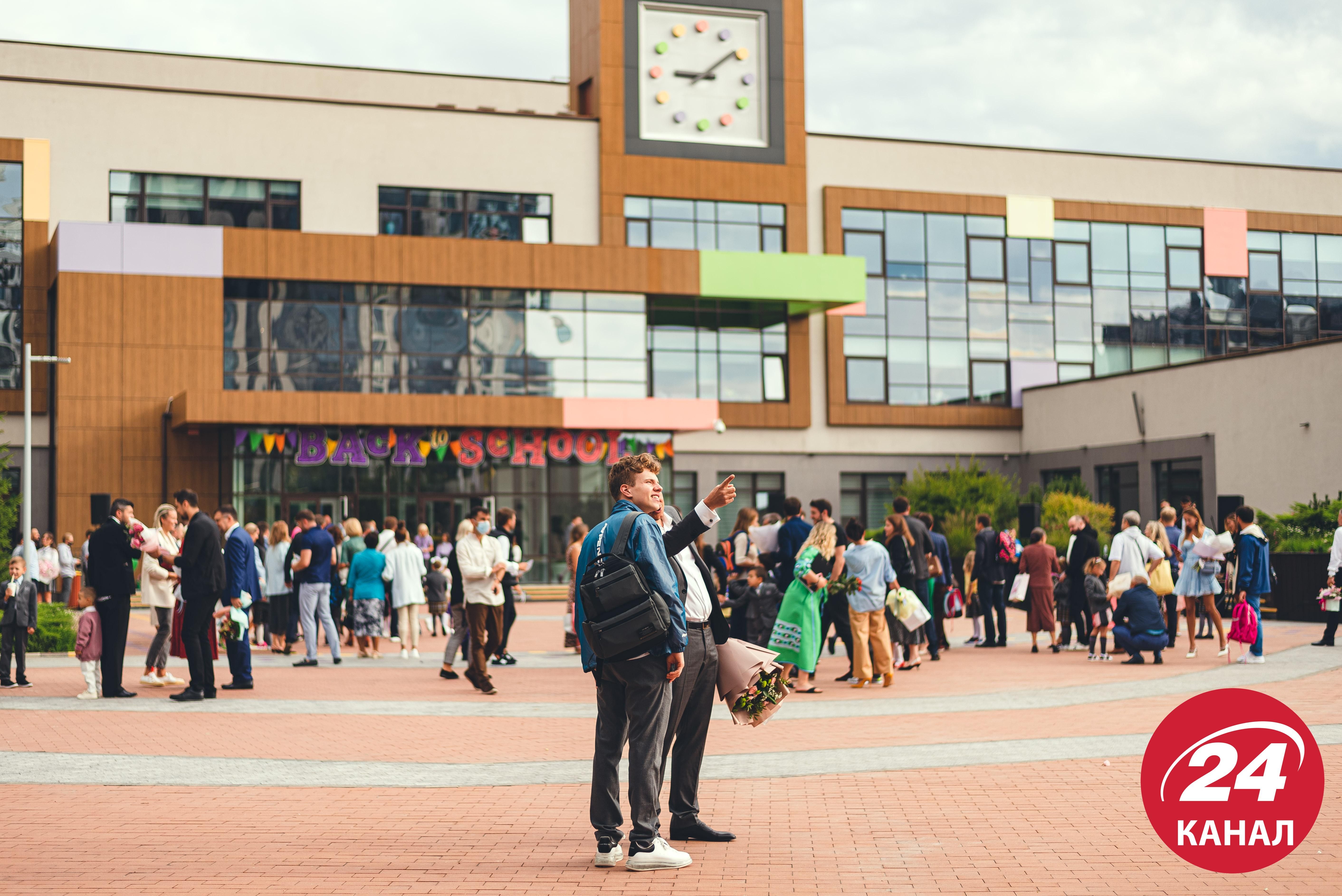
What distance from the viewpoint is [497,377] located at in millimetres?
36562

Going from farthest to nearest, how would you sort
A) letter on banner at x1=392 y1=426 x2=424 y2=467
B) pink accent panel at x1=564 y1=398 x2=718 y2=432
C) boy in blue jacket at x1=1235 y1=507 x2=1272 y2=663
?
pink accent panel at x1=564 y1=398 x2=718 y2=432 < letter on banner at x1=392 y1=426 x2=424 y2=467 < boy in blue jacket at x1=1235 y1=507 x2=1272 y2=663

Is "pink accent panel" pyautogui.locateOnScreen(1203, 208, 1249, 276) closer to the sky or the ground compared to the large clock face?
closer to the ground

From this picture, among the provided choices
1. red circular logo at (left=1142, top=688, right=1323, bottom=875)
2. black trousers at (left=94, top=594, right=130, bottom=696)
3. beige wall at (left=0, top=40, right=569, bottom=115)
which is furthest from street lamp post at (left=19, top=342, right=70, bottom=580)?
red circular logo at (left=1142, top=688, right=1323, bottom=875)

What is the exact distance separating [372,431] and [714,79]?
16.0 m

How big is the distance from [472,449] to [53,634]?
18.2 meters

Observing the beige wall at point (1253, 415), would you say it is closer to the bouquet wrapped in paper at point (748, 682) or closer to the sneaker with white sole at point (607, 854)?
the bouquet wrapped in paper at point (748, 682)

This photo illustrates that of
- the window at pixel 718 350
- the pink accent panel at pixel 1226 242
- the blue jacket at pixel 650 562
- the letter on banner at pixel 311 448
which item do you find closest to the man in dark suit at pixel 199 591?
the blue jacket at pixel 650 562

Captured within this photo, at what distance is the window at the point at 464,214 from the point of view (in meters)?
39.4

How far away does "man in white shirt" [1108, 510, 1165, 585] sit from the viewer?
55.2ft

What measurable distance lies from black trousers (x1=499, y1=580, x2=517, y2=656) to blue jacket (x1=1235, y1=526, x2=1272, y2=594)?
8.69 meters

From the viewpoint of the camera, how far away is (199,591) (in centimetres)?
1345

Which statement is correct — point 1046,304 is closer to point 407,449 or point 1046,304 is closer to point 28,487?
point 407,449

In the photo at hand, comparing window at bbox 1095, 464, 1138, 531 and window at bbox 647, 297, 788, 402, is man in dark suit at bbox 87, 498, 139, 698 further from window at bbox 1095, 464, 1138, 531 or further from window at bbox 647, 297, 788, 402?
window at bbox 1095, 464, 1138, 531

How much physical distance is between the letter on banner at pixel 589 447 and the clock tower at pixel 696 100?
6.80 meters
